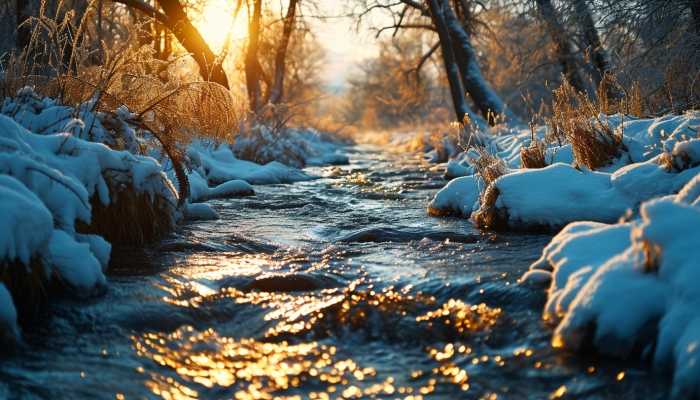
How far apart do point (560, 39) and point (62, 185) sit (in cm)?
1018

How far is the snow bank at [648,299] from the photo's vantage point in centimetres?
217

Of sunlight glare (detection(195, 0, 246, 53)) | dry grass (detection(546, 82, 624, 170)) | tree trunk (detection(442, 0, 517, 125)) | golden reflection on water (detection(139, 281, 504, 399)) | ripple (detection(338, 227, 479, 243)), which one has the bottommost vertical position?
golden reflection on water (detection(139, 281, 504, 399))

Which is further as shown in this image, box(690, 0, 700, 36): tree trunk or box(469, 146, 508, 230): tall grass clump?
box(690, 0, 700, 36): tree trunk

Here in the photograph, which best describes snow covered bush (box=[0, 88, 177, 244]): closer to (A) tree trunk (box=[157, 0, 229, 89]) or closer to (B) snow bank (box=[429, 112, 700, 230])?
(B) snow bank (box=[429, 112, 700, 230])

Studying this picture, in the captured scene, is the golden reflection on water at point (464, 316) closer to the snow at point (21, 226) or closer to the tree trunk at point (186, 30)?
the snow at point (21, 226)

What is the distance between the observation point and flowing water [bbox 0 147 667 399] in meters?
2.24

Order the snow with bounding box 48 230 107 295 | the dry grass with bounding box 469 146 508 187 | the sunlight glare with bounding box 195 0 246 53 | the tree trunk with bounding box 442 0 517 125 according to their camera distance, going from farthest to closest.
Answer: the sunlight glare with bounding box 195 0 246 53, the tree trunk with bounding box 442 0 517 125, the dry grass with bounding box 469 146 508 187, the snow with bounding box 48 230 107 295

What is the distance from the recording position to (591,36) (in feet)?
38.0

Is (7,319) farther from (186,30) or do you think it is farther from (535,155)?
(186,30)

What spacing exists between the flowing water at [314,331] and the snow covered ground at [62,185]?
192mm

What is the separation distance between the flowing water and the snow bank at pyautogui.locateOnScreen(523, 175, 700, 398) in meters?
0.08

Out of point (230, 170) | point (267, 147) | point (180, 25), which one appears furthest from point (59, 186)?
point (267, 147)

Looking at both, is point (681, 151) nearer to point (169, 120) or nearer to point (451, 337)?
point (451, 337)

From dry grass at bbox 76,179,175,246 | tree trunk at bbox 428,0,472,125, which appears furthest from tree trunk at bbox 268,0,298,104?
dry grass at bbox 76,179,175,246
